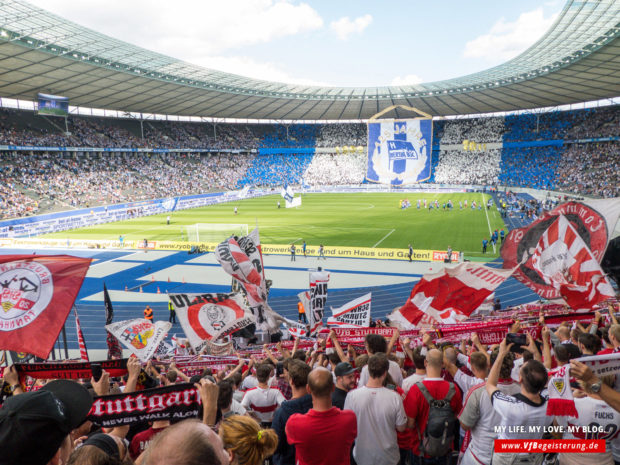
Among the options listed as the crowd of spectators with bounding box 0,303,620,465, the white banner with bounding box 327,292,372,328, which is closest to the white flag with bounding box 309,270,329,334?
the white banner with bounding box 327,292,372,328

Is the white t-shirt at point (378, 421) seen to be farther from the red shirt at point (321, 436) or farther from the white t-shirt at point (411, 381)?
the white t-shirt at point (411, 381)

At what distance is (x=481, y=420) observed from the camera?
404cm

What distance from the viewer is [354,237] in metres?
36.2

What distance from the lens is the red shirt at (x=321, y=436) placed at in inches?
137

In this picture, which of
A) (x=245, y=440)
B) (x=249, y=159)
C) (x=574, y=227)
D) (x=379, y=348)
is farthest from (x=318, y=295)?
(x=249, y=159)

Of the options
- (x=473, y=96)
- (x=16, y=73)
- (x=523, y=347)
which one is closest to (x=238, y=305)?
(x=523, y=347)

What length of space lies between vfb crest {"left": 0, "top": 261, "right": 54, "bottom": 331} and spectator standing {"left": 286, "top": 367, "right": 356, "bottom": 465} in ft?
16.5

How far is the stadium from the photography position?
23.7m

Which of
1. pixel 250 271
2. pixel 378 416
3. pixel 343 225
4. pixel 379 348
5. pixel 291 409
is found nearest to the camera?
pixel 291 409

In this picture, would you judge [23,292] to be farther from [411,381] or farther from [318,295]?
[318,295]

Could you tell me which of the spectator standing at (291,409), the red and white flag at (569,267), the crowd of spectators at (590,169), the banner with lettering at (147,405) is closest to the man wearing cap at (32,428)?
the banner with lettering at (147,405)

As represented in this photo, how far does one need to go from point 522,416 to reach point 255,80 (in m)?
60.8

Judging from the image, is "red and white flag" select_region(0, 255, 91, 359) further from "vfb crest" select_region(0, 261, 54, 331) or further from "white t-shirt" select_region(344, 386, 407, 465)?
"white t-shirt" select_region(344, 386, 407, 465)

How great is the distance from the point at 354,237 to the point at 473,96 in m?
43.9
